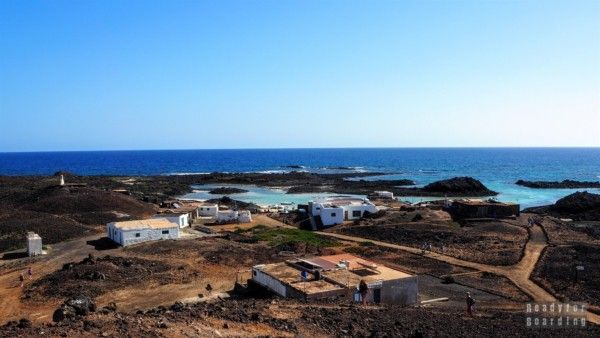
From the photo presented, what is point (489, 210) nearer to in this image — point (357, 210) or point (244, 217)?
point (357, 210)

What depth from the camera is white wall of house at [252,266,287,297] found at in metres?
28.2

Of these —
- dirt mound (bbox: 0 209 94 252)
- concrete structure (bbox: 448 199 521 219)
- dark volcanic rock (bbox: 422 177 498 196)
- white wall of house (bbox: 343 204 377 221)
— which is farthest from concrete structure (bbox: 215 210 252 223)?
dark volcanic rock (bbox: 422 177 498 196)

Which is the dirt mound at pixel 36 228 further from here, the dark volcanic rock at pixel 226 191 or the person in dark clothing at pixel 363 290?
the dark volcanic rock at pixel 226 191

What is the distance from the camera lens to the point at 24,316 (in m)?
28.4

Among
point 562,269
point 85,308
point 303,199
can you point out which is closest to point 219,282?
point 85,308

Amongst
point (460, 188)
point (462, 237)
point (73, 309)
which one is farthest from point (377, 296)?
point (460, 188)

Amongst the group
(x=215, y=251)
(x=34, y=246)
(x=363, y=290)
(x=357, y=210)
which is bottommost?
(x=215, y=251)

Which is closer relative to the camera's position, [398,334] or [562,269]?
[398,334]

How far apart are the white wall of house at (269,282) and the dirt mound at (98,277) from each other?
7564mm

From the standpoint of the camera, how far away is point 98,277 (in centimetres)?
3522

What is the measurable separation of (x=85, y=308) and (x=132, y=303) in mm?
6334

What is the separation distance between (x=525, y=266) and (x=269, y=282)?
2146cm

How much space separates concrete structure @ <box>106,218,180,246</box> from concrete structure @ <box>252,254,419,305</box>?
1988 cm

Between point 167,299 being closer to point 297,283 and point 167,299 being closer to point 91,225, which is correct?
point 297,283
